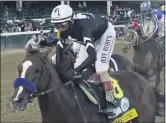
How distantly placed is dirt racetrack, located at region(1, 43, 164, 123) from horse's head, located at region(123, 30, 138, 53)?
4.66ft

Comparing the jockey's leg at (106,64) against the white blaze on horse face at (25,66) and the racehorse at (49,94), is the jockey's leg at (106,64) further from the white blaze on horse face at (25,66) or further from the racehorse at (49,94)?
the white blaze on horse face at (25,66)

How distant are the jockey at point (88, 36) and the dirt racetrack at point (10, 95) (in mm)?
3049

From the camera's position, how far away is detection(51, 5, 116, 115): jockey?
471cm

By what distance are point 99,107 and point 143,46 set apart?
6.40 m

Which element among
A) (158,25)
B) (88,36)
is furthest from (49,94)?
(158,25)

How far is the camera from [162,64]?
11430 millimetres

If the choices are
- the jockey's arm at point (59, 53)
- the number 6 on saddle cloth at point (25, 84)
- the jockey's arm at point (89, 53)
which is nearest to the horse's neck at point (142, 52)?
the jockey's arm at point (59, 53)

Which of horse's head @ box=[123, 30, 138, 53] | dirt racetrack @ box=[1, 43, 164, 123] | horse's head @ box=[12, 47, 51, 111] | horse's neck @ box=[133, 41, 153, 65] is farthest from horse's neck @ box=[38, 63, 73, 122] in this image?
horse's neck @ box=[133, 41, 153, 65]

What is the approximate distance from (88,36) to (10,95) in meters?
6.27

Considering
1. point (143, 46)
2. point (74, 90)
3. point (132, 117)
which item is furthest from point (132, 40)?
point (74, 90)

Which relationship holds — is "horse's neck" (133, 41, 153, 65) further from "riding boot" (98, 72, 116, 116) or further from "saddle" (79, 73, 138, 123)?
"riding boot" (98, 72, 116, 116)

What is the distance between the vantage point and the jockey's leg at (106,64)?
17.3ft

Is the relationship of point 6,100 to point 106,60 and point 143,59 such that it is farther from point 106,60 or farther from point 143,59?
point 106,60

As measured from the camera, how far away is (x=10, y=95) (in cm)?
1061
